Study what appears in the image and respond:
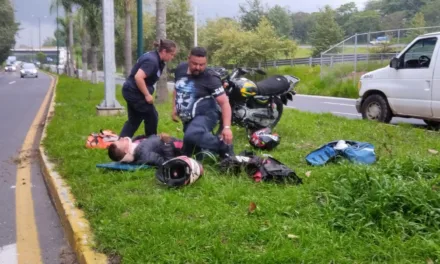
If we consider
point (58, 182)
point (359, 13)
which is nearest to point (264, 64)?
point (359, 13)

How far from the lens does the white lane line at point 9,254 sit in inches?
163

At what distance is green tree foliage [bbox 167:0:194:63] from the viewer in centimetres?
5000

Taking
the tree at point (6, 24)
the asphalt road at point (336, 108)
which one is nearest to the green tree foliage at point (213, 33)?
the tree at point (6, 24)

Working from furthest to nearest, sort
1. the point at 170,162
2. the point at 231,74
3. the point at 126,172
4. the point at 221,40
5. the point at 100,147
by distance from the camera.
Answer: the point at 221,40 → the point at 231,74 → the point at 100,147 → the point at 126,172 → the point at 170,162

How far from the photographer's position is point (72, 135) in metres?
9.21

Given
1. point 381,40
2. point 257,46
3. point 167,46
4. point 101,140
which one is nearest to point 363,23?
point 257,46

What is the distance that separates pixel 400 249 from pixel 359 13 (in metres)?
62.0

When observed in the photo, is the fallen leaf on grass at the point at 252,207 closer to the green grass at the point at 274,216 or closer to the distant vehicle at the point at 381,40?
the green grass at the point at 274,216

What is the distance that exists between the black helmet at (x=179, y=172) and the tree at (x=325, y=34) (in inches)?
1848

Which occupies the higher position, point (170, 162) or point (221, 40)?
point (221, 40)

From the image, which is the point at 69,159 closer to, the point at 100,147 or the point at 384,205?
the point at 100,147

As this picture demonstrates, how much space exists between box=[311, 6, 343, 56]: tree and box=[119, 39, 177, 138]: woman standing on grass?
45.0 meters

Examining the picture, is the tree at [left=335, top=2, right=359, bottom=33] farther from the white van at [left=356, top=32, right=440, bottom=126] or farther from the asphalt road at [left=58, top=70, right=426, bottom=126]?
the white van at [left=356, top=32, right=440, bottom=126]

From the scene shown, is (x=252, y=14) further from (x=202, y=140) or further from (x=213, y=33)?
(x=202, y=140)
